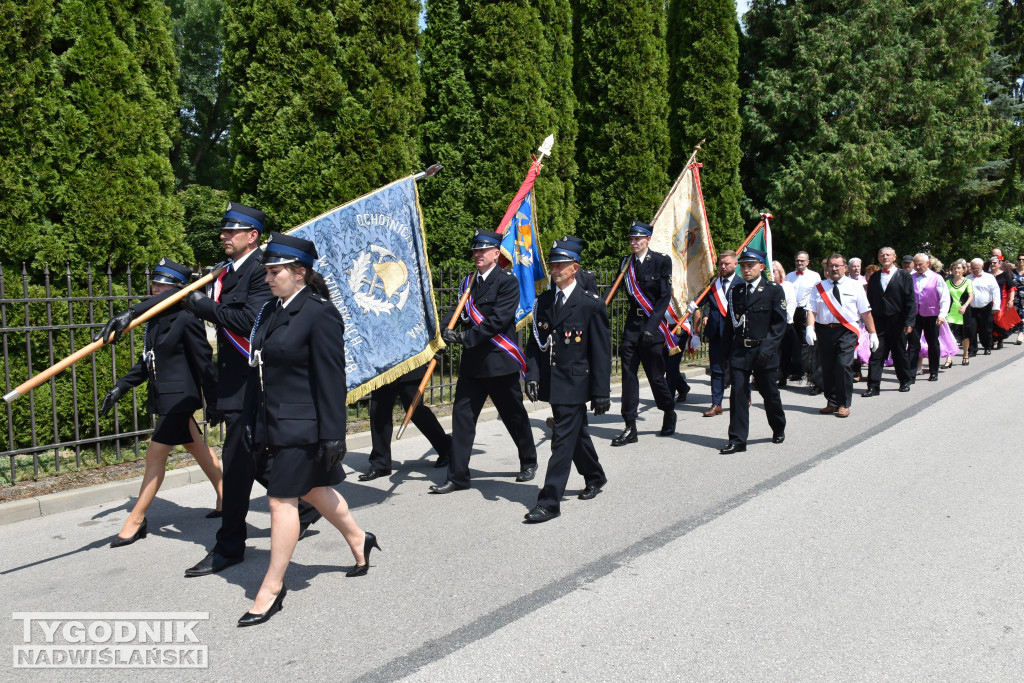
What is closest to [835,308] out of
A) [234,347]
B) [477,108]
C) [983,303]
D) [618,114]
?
[477,108]

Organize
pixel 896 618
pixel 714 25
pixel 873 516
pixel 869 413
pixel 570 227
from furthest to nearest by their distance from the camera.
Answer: pixel 714 25 → pixel 570 227 → pixel 869 413 → pixel 873 516 → pixel 896 618

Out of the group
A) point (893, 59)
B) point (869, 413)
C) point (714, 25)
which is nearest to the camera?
point (869, 413)

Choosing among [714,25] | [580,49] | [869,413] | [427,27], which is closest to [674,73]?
[714,25]

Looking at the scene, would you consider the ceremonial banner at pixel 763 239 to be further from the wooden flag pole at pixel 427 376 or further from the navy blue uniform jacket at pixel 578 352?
the navy blue uniform jacket at pixel 578 352

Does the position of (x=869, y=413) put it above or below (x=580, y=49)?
below

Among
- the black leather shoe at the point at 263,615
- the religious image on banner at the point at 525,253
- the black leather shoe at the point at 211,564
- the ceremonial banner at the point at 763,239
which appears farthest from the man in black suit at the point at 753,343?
the black leather shoe at the point at 263,615

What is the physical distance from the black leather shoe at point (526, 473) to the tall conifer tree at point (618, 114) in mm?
10189

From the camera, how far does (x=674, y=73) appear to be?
61.8 ft

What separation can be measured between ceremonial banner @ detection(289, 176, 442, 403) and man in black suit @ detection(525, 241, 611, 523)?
0.98 m

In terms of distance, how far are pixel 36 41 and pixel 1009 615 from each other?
8.08m

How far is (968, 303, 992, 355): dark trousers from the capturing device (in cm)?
1756

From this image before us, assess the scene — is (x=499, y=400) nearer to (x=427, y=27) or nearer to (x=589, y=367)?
(x=589, y=367)

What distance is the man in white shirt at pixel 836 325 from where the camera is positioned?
10133 millimetres

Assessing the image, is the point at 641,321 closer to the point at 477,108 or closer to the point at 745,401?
the point at 745,401
